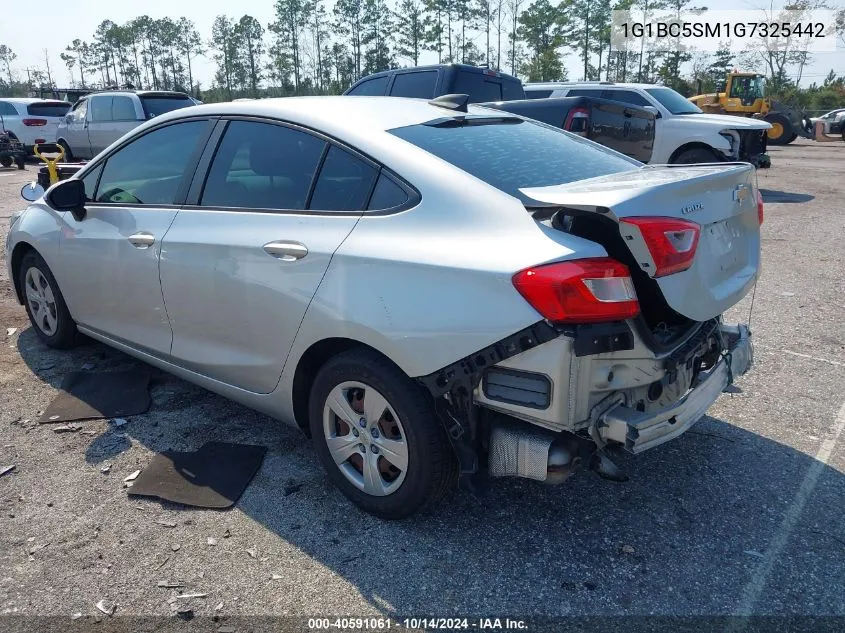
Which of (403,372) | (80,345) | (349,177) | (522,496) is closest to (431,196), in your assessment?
(349,177)

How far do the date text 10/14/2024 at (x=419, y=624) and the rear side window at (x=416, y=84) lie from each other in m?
8.33

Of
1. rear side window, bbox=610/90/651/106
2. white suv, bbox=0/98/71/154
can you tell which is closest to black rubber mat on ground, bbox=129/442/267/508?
rear side window, bbox=610/90/651/106

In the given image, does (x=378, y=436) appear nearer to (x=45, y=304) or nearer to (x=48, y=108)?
(x=45, y=304)

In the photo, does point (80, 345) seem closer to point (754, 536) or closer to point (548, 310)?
point (548, 310)

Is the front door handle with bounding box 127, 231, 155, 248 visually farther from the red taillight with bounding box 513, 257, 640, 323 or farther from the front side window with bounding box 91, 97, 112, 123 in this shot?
the front side window with bounding box 91, 97, 112, 123

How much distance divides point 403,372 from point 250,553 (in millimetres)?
967

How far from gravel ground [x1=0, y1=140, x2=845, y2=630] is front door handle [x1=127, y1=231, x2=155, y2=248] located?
3.27 ft

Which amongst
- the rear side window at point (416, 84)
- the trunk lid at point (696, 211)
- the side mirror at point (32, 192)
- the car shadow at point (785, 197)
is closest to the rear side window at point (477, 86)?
the rear side window at point (416, 84)

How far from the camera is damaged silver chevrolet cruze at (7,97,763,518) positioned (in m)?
2.42

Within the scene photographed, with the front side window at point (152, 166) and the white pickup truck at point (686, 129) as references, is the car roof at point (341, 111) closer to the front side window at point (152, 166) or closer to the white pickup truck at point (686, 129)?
the front side window at point (152, 166)

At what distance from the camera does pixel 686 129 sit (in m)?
12.1

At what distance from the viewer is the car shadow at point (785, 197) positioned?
12.4 m

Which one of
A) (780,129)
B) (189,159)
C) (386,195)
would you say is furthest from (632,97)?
(780,129)

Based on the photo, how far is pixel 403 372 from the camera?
272cm
